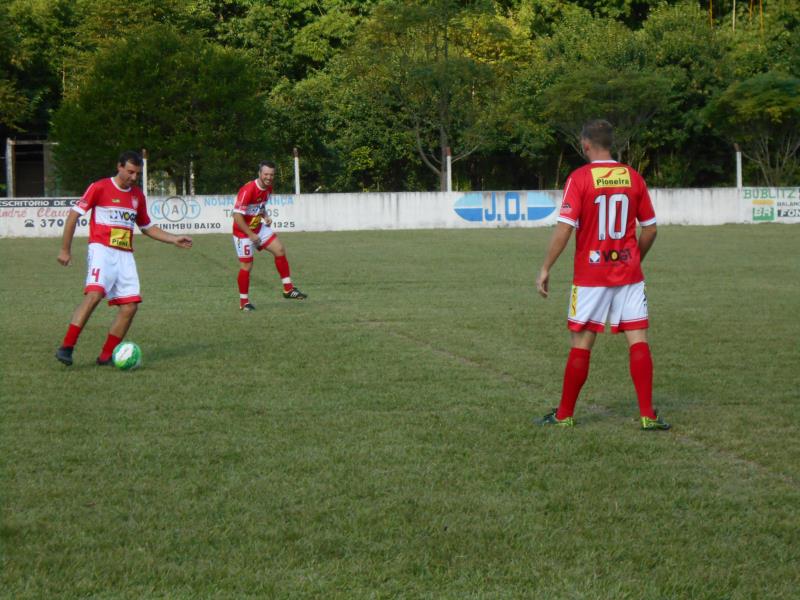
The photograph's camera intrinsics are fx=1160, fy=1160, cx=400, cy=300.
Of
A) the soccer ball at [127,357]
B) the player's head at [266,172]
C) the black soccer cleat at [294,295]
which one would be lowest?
the soccer ball at [127,357]

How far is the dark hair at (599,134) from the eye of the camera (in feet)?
21.4

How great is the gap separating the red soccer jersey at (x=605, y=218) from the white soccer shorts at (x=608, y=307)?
5 centimetres

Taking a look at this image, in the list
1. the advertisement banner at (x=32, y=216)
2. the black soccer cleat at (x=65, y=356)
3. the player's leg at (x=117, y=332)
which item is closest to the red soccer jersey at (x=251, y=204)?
the player's leg at (x=117, y=332)

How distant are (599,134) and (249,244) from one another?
8.87 m

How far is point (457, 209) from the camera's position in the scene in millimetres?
35375

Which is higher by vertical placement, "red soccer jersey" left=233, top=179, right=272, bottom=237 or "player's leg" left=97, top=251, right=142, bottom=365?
"red soccer jersey" left=233, top=179, right=272, bottom=237

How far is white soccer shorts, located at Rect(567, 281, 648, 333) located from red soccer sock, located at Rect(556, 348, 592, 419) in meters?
→ 0.16

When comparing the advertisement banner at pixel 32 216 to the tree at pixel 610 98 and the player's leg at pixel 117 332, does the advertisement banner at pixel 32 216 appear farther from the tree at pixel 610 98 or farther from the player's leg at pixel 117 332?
the player's leg at pixel 117 332

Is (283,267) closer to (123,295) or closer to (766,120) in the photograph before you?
(123,295)

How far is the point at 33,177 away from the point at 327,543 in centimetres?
4938

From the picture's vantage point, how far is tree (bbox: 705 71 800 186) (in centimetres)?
4228

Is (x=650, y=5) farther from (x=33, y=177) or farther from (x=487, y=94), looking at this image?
(x=33, y=177)

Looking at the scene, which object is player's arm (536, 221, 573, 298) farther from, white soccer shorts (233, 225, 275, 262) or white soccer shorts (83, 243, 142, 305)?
white soccer shorts (233, 225, 275, 262)

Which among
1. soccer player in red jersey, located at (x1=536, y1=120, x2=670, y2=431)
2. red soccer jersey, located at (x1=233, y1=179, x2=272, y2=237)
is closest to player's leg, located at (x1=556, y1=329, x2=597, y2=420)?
soccer player in red jersey, located at (x1=536, y1=120, x2=670, y2=431)
